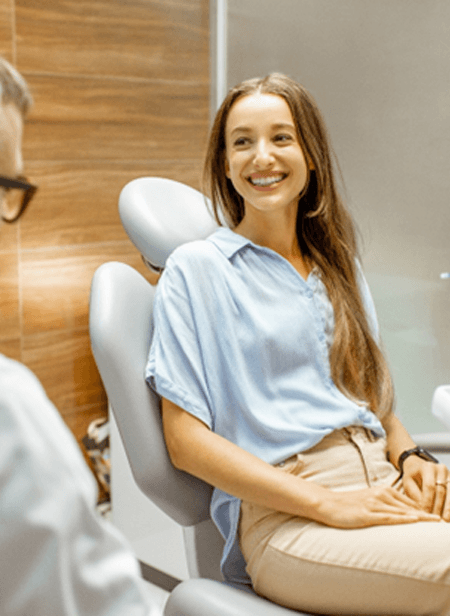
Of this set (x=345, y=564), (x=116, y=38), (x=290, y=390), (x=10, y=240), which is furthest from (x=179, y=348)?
(x=116, y=38)

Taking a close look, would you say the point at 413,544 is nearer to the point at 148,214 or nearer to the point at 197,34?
the point at 148,214

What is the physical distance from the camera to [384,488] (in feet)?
3.92

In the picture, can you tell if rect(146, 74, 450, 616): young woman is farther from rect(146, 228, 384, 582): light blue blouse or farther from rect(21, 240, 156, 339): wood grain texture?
rect(21, 240, 156, 339): wood grain texture

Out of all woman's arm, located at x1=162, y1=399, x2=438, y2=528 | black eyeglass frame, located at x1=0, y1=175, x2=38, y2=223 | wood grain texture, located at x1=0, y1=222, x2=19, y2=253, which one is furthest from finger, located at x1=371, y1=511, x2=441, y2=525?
wood grain texture, located at x1=0, y1=222, x2=19, y2=253

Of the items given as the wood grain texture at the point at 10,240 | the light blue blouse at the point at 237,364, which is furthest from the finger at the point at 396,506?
the wood grain texture at the point at 10,240

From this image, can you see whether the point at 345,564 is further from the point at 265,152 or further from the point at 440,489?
the point at 265,152

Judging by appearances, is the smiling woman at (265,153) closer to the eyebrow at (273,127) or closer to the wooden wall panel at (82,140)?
the eyebrow at (273,127)

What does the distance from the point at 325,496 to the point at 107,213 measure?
1515 millimetres

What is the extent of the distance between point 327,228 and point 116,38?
122 cm

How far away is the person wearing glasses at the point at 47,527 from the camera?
0.44m

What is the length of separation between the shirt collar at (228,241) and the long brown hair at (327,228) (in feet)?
0.38

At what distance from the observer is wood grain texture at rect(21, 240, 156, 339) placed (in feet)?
7.58

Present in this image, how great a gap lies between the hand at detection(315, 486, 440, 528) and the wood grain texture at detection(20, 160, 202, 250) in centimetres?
144

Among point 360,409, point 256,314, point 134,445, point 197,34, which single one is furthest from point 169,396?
point 197,34
